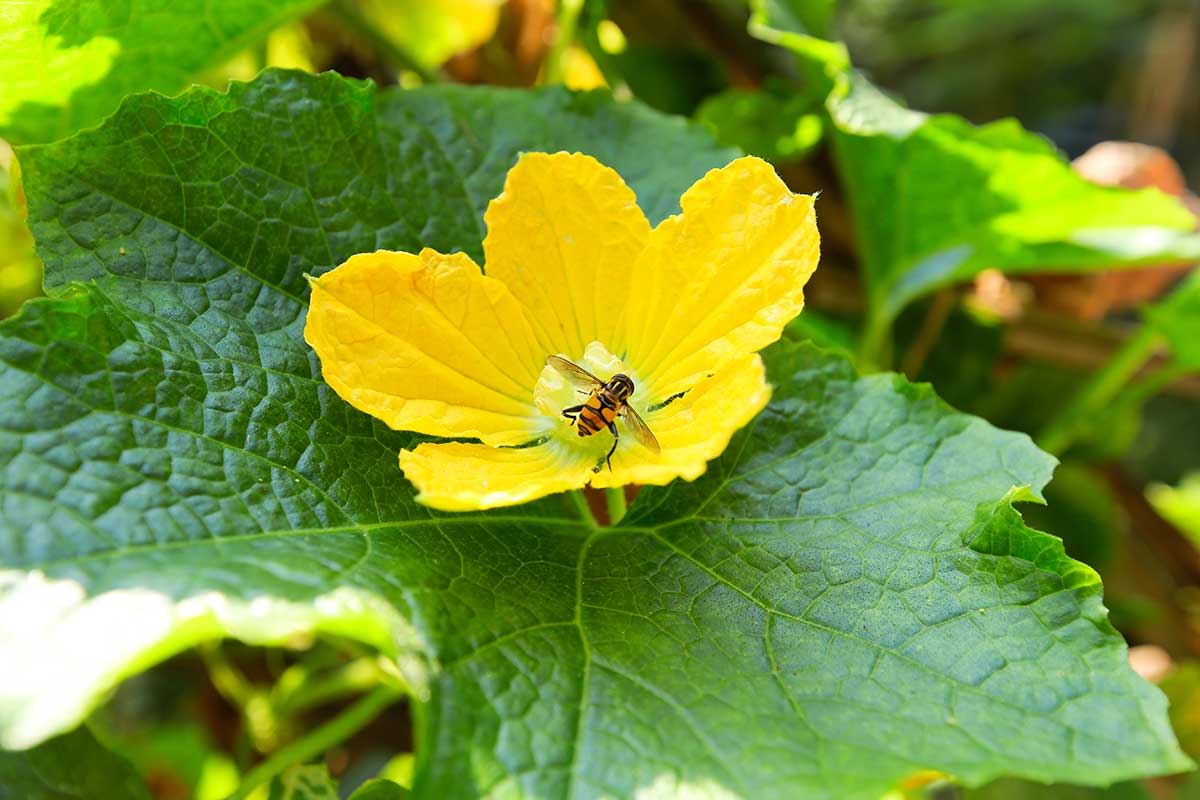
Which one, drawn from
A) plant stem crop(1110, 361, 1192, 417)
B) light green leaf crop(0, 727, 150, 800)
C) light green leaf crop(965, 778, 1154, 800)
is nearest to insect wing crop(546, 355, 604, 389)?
light green leaf crop(0, 727, 150, 800)

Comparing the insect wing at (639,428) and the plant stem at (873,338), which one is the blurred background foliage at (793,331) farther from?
the insect wing at (639,428)

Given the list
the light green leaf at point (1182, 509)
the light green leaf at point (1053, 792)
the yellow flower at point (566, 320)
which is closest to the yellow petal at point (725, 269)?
the yellow flower at point (566, 320)

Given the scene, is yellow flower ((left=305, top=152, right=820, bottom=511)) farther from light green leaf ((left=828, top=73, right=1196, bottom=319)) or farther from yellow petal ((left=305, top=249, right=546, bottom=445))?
light green leaf ((left=828, top=73, right=1196, bottom=319))

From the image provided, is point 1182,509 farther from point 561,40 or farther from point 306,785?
point 306,785

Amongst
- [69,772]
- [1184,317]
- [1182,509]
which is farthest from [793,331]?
[1182,509]

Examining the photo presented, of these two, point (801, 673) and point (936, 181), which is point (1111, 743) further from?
point (936, 181)

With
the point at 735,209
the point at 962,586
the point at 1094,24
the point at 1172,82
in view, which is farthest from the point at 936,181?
the point at 1094,24

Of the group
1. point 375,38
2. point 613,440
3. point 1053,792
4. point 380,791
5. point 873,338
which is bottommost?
point 1053,792
